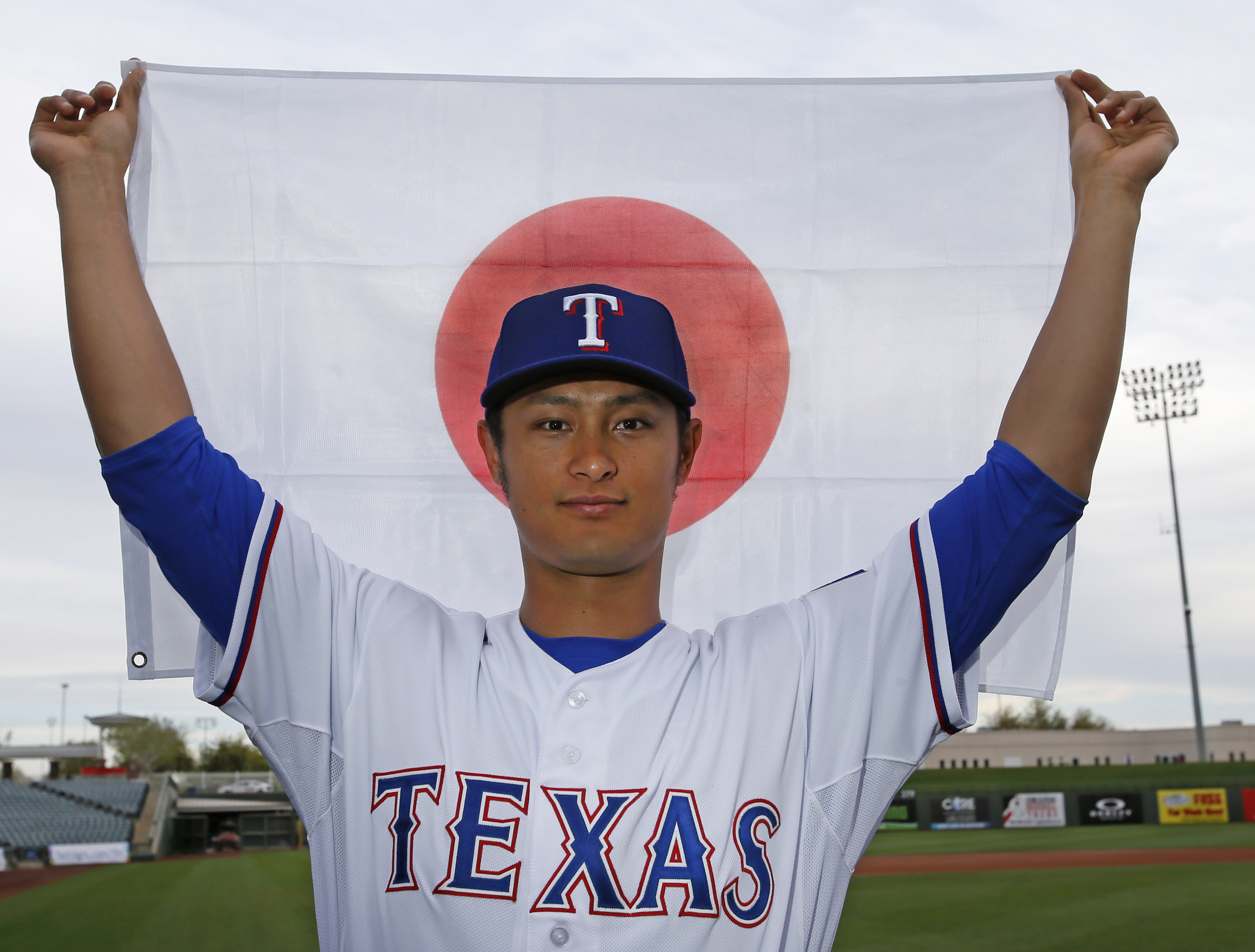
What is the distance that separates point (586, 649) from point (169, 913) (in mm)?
13407

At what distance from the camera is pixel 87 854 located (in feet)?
75.9

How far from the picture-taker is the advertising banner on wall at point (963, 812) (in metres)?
23.4

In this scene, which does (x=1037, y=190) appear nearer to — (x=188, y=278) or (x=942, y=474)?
(x=942, y=474)

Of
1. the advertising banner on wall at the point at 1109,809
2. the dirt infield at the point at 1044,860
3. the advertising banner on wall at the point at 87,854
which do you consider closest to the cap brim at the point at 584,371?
the dirt infield at the point at 1044,860

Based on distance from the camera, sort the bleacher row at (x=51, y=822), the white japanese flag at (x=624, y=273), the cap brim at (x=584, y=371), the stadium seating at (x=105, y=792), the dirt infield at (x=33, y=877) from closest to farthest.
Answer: the cap brim at (x=584, y=371) < the white japanese flag at (x=624, y=273) < the dirt infield at (x=33, y=877) < the bleacher row at (x=51, y=822) < the stadium seating at (x=105, y=792)

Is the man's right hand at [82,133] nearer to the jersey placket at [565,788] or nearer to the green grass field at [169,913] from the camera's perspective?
the jersey placket at [565,788]

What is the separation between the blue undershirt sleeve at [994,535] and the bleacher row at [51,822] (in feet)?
85.8

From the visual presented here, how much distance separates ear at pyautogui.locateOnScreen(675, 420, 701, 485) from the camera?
192 centimetres

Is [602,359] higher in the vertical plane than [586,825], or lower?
higher

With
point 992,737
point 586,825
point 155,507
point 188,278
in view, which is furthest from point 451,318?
point 992,737

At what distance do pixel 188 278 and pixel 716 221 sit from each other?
4.05ft

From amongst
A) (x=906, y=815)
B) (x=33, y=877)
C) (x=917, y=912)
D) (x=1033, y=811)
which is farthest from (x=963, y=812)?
(x=33, y=877)

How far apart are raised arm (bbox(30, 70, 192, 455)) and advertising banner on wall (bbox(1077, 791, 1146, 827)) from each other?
24.3 m

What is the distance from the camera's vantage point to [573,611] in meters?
1.83
